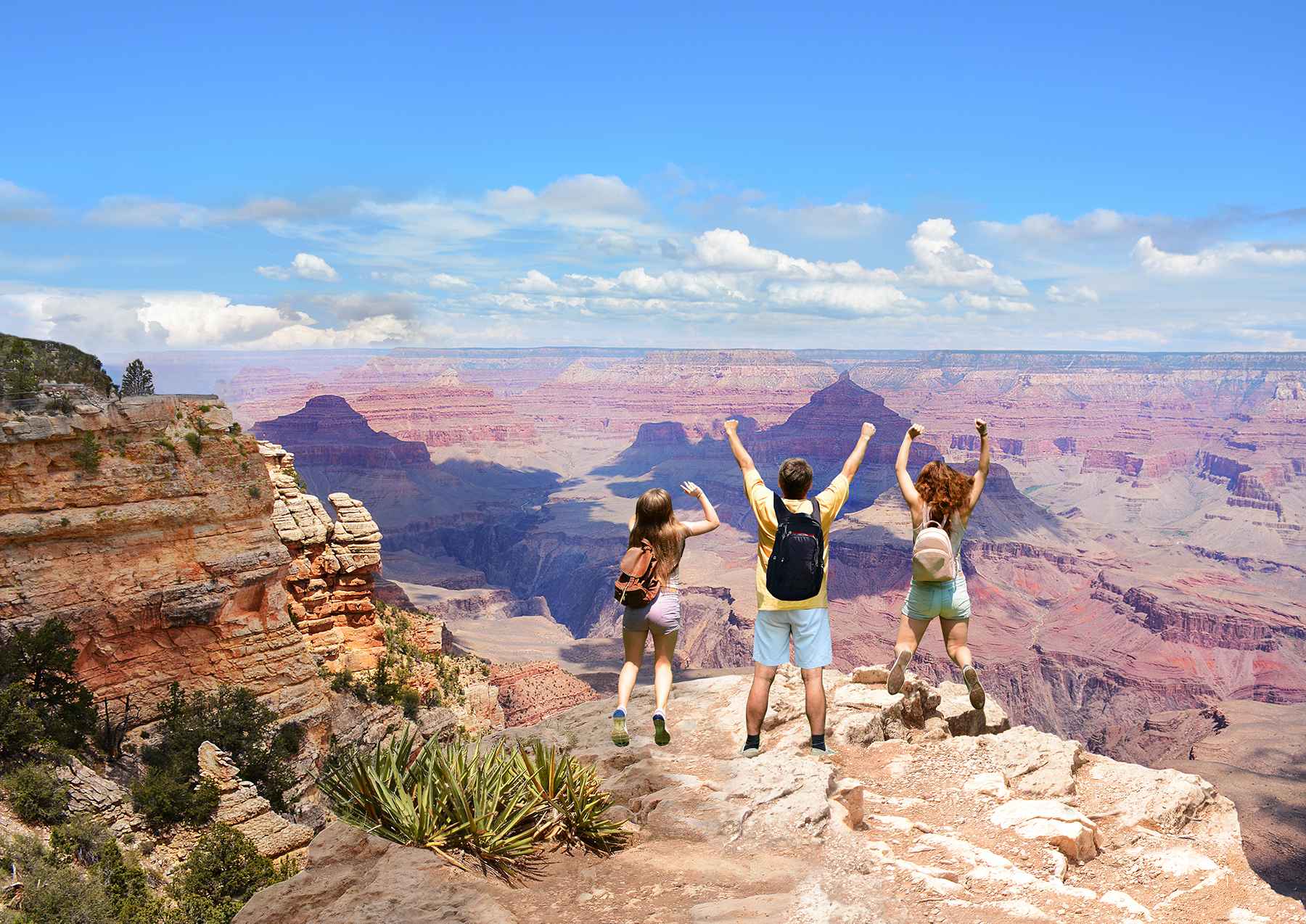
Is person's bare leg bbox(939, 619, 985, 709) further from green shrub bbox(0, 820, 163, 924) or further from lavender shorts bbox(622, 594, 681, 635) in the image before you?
green shrub bbox(0, 820, 163, 924)

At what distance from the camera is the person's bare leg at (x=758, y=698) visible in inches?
322

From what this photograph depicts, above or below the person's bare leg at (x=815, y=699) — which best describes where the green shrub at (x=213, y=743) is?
below

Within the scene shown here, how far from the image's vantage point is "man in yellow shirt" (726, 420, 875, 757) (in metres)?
7.77

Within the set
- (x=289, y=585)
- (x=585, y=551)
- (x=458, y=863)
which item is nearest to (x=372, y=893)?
(x=458, y=863)

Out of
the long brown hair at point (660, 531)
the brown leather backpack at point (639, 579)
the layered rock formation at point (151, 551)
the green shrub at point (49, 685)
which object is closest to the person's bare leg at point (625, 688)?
the brown leather backpack at point (639, 579)

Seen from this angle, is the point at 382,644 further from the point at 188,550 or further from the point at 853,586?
the point at 853,586

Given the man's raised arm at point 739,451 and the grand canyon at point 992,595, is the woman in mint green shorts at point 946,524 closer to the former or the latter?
the man's raised arm at point 739,451

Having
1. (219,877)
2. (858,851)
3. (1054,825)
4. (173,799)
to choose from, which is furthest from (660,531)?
(173,799)

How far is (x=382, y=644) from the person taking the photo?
938 inches

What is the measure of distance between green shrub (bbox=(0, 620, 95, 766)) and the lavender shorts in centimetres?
1252

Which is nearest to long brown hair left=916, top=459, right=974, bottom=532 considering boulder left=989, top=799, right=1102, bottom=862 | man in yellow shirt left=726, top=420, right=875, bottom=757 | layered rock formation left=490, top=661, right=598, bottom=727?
man in yellow shirt left=726, top=420, right=875, bottom=757

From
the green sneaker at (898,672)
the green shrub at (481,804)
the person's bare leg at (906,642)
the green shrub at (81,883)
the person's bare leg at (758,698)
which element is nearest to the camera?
the green shrub at (481,804)

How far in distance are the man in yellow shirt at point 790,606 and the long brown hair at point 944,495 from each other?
85cm

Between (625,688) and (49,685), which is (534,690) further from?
(625,688)
